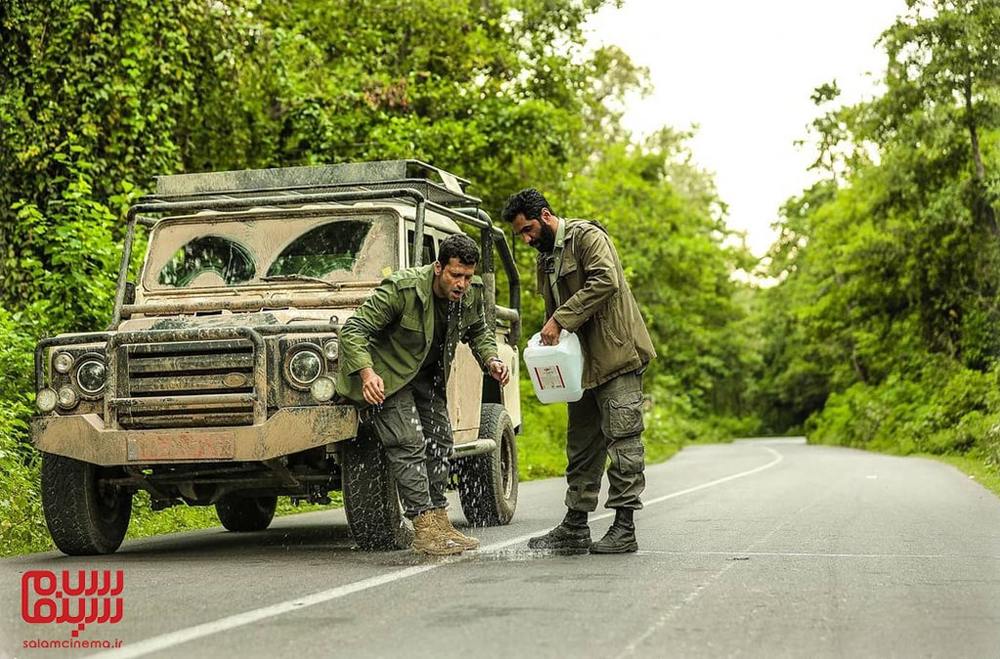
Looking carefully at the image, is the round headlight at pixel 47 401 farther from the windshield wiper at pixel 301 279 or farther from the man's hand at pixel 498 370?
the man's hand at pixel 498 370

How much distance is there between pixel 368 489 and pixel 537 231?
72.8 inches

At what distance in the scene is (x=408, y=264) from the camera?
917 centimetres

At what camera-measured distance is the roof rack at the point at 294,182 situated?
9633 mm

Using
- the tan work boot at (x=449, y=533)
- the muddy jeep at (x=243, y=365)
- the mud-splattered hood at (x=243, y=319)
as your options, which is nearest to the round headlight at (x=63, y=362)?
the muddy jeep at (x=243, y=365)

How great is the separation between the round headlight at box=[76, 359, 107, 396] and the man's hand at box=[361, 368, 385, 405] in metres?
1.66

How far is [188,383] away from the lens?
791cm

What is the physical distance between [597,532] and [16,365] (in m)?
5.61

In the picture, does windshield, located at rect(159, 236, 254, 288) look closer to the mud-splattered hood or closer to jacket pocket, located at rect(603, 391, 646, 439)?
the mud-splattered hood

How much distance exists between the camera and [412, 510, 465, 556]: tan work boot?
25.5ft

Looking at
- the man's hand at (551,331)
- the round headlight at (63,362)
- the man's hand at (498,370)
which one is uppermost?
the man's hand at (551,331)

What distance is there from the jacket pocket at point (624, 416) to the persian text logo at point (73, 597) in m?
2.92

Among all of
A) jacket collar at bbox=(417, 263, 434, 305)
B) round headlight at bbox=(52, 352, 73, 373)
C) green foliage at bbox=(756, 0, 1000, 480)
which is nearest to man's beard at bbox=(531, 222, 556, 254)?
jacket collar at bbox=(417, 263, 434, 305)

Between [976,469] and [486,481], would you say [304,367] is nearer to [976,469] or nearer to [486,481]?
[486,481]

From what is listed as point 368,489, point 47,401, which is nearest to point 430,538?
point 368,489
